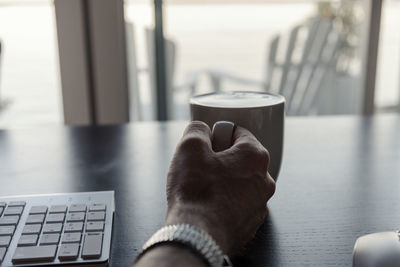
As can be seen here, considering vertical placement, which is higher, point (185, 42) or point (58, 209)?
point (185, 42)

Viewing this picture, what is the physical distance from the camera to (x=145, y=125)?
3.02ft

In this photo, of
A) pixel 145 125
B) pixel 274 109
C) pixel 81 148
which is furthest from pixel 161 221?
pixel 145 125

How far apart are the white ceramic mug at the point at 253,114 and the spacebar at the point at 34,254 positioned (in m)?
0.20

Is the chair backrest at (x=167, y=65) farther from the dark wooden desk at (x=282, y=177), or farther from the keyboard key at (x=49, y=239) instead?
the keyboard key at (x=49, y=239)

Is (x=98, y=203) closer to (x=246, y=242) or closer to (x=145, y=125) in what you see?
(x=246, y=242)

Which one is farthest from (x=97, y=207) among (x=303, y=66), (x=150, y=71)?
(x=303, y=66)

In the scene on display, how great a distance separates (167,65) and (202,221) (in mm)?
1618

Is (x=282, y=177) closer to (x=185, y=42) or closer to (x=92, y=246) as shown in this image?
(x=92, y=246)

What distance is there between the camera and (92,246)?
41cm

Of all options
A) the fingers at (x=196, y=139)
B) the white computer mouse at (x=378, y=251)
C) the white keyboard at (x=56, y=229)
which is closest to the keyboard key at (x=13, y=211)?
the white keyboard at (x=56, y=229)

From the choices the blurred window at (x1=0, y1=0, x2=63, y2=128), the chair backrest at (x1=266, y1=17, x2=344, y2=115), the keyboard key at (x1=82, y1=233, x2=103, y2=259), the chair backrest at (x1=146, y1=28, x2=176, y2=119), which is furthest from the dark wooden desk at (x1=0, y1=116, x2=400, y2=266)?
the chair backrest at (x1=266, y1=17, x2=344, y2=115)

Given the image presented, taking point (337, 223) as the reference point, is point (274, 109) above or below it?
above

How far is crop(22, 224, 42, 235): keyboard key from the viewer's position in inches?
17.1

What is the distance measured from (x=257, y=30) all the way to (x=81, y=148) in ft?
5.14
